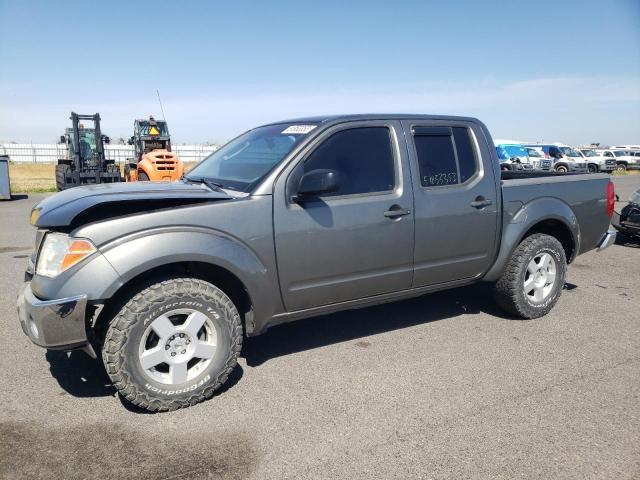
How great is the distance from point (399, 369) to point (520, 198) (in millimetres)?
2057

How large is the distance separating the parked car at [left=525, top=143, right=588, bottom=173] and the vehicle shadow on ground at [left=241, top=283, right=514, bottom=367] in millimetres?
28448

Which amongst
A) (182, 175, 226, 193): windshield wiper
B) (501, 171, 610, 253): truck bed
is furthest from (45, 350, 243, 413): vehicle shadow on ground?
(501, 171, 610, 253): truck bed

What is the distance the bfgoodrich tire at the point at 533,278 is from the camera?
4.72 metres

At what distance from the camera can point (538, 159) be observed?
3023cm

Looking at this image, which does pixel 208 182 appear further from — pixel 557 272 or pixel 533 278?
pixel 557 272

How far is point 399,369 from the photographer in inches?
149

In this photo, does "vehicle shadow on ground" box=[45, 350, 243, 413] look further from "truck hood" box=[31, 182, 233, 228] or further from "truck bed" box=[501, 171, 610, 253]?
"truck bed" box=[501, 171, 610, 253]

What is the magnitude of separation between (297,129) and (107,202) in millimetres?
1589

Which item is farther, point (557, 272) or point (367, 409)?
point (557, 272)

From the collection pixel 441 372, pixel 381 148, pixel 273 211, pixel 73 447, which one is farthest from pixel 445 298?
pixel 73 447

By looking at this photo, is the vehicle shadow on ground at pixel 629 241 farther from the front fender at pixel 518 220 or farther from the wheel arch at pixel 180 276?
the wheel arch at pixel 180 276

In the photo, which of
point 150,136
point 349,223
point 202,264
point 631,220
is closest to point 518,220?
point 349,223

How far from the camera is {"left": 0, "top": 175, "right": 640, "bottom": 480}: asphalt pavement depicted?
8.71ft

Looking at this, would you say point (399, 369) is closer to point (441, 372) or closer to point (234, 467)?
point (441, 372)
